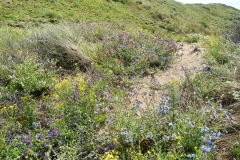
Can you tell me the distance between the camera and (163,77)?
452 centimetres

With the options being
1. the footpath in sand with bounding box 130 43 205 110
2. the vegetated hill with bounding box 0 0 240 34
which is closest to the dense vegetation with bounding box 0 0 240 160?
the footpath in sand with bounding box 130 43 205 110

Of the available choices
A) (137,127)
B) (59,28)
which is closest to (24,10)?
(59,28)

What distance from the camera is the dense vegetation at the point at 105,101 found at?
2.33m

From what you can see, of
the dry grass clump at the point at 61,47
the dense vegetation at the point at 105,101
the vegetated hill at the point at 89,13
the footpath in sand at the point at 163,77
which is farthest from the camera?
the vegetated hill at the point at 89,13

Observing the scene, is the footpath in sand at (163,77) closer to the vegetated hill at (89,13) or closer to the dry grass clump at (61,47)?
the dry grass clump at (61,47)

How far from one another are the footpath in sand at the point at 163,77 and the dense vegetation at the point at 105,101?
13 centimetres

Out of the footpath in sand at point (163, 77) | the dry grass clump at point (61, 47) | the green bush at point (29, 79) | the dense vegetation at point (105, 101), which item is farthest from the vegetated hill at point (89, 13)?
the footpath in sand at point (163, 77)

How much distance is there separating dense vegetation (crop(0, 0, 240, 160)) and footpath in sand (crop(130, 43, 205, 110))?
0.13m

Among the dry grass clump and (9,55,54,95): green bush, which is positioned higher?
the dry grass clump

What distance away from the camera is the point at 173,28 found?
42.9 feet

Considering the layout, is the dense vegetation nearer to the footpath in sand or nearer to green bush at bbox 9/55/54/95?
Result: green bush at bbox 9/55/54/95

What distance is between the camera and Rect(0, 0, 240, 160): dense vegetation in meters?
2.33

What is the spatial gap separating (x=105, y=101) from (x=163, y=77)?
5.63 ft

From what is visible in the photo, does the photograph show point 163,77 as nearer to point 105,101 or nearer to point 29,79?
point 105,101
